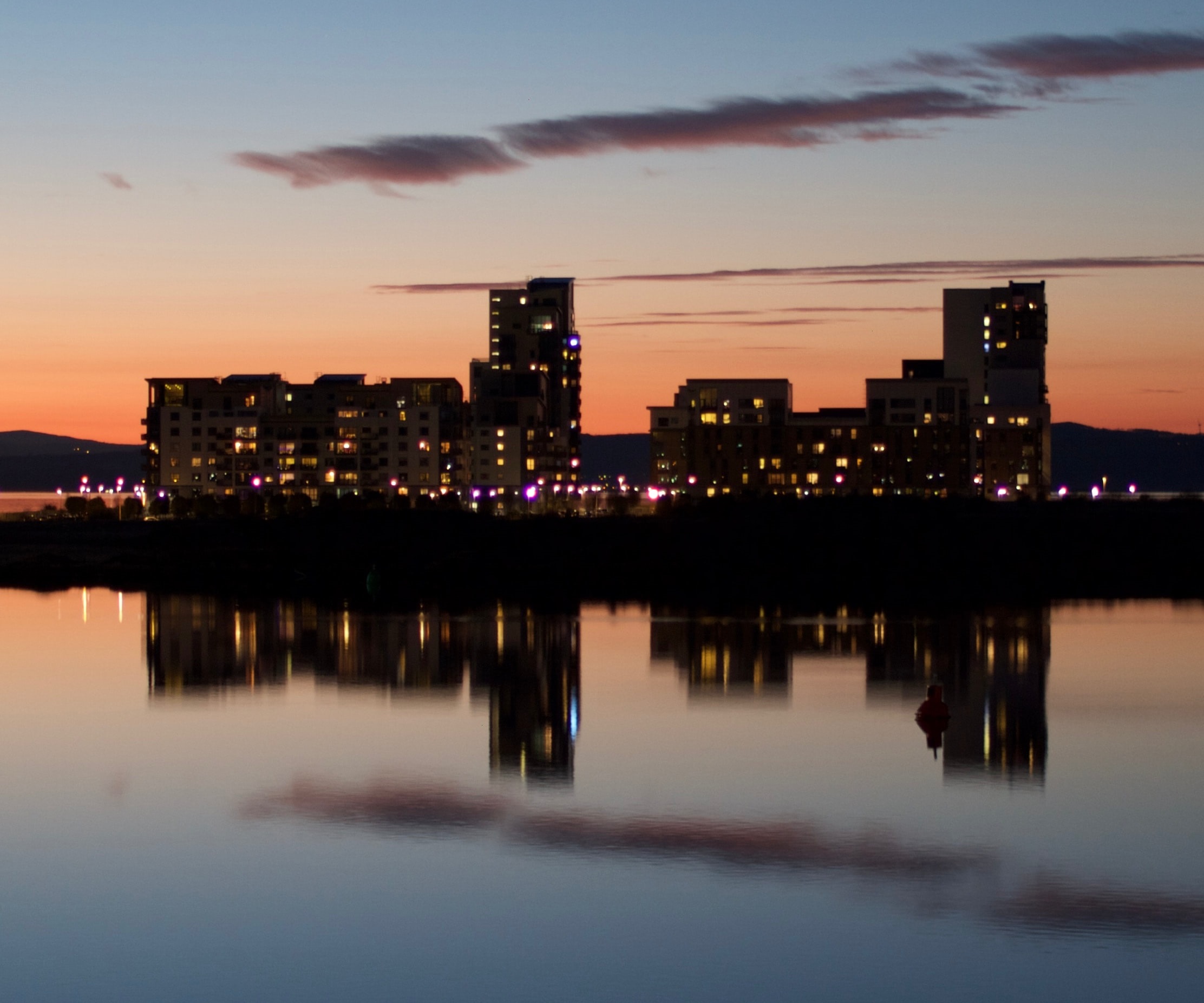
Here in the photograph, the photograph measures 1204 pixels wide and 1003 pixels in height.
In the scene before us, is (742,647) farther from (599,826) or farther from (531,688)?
(599,826)

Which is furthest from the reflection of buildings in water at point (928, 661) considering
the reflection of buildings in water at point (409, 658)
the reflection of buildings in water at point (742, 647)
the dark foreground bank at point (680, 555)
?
the dark foreground bank at point (680, 555)

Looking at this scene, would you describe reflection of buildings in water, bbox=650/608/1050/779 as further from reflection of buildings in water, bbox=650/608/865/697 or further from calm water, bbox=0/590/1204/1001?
calm water, bbox=0/590/1204/1001

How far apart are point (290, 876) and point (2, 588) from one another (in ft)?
203

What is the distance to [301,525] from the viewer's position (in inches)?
4131

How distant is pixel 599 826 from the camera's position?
25.1 m

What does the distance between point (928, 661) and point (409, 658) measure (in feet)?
50.6

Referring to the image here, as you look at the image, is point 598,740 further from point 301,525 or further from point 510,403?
point 510,403

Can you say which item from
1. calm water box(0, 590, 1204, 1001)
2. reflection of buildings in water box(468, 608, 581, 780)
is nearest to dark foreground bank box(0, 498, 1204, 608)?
reflection of buildings in water box(468, 608, 581, 780)

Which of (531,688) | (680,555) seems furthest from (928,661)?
(680,555)

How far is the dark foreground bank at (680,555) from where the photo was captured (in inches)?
3009

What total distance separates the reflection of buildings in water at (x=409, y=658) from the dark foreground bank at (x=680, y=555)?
10.4 m

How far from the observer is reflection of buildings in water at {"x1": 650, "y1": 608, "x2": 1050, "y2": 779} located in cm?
3319

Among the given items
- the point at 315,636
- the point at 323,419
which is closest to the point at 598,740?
the point at 315,636

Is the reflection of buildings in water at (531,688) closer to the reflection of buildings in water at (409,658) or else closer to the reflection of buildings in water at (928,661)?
the reflection of buildings in water at (409,658)
